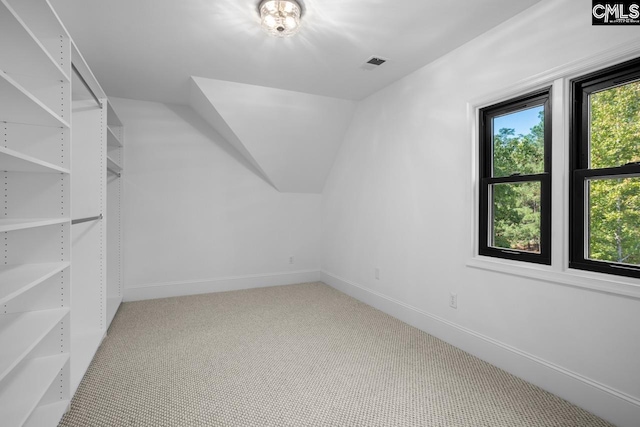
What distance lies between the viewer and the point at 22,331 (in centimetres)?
160

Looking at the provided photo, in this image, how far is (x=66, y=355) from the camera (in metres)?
1.85

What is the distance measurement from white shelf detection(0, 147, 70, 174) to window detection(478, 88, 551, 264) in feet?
8.82

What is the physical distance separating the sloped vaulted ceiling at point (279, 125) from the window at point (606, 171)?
8.25ft

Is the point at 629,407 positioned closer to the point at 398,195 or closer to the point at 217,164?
the point at 398,195

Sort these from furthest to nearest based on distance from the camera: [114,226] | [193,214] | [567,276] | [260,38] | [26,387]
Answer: [193,214], [114,226], [260,38], [567,276], [26,387]

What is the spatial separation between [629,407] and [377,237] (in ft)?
7.58

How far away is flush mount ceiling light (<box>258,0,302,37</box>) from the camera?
2.08 m

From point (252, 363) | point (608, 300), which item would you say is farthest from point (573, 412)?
point (252, 363)

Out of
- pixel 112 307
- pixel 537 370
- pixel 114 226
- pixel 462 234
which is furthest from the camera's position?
pixel 114 226

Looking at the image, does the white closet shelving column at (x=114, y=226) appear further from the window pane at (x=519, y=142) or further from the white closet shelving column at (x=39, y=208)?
the window pane at (x=519, y=142)

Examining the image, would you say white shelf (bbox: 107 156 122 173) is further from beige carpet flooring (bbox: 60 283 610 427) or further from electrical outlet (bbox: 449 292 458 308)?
electrical outlet (bbox: 449 292 458 308)

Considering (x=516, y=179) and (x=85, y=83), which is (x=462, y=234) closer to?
(x=516, y=179)

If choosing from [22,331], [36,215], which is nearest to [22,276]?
[22,331]

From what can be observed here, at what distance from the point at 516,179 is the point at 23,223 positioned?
278 cm
